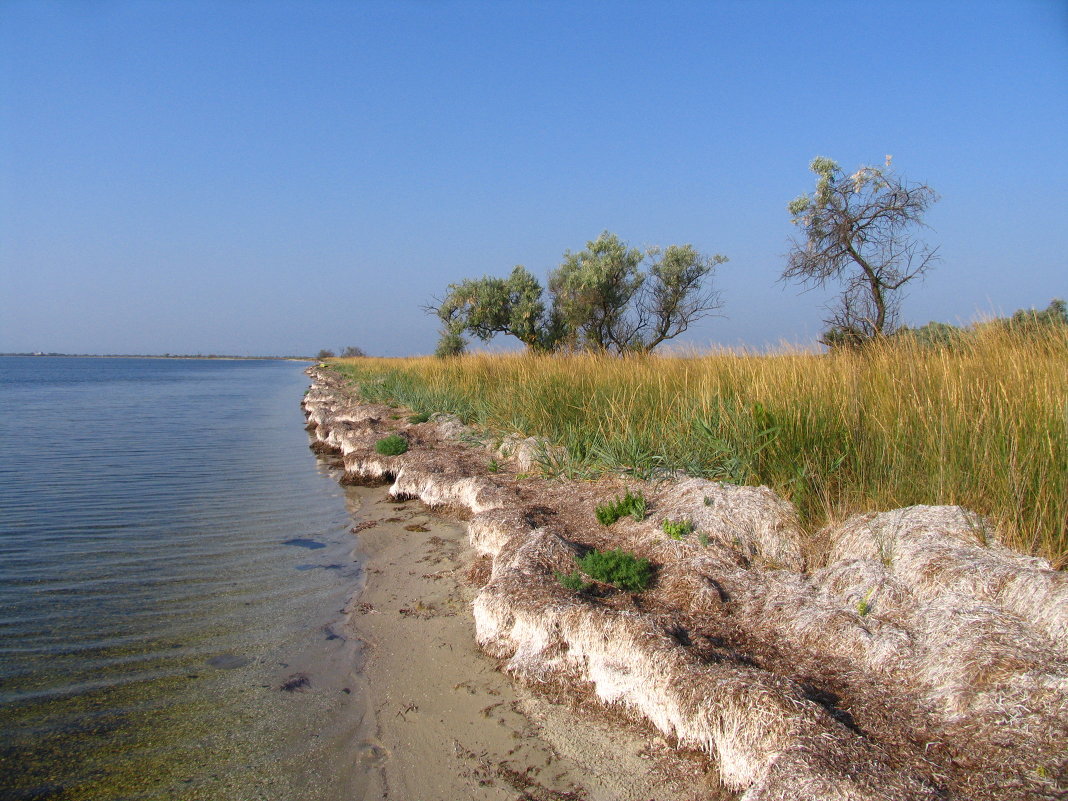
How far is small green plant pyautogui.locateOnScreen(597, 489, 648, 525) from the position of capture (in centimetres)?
500

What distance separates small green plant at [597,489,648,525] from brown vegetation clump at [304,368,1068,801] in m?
0.06

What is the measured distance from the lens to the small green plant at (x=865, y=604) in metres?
3.31

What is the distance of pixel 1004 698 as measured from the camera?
2445 mm

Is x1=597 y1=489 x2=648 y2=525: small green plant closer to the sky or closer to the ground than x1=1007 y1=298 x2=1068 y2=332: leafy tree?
closer to the ground

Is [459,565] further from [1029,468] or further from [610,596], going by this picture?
[1029,468]

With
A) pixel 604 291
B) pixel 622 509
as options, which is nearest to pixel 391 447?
pixel 622 509

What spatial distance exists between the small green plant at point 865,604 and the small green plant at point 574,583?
148 centimetres

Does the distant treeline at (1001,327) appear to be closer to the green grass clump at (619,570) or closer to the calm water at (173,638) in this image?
the green grass clump at (619,570)

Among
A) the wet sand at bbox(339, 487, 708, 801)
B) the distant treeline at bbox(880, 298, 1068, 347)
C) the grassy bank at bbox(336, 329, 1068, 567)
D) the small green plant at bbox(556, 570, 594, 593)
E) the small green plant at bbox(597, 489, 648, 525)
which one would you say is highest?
the distant treeline at bbox(880, 298, 1068, 347)

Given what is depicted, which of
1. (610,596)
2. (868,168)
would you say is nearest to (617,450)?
(610,596)

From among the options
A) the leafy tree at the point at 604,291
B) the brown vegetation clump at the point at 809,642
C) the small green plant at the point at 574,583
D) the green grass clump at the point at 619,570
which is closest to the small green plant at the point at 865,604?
the brown vegetation clump at the point at 809,642

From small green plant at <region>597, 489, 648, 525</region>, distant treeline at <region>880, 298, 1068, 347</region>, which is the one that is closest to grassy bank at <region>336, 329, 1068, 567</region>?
distant treeline at <region>880, 298, 1068, 347</region>

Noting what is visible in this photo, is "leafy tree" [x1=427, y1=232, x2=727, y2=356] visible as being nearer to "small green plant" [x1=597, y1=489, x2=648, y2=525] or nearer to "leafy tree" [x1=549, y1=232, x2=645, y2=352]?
"leafy tree" [x1=549, y1=232, x2=645, y2=352]

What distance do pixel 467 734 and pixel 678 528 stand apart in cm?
204
